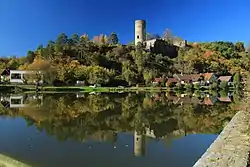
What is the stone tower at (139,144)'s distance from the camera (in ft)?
38.4

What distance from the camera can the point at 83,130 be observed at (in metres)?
16.8

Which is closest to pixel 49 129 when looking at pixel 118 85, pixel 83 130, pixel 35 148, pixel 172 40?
pixel 83 130

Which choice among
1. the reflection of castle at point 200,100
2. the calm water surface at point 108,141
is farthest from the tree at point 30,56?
the calm water surface at point 108,141

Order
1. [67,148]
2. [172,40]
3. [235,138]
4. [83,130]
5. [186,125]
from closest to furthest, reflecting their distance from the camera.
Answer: [235,138] < [67,148] < [83,130] < [186,125] < [172,40]

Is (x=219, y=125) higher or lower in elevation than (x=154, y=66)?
lower

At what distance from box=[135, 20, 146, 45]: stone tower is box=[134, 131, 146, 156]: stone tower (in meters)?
93.3

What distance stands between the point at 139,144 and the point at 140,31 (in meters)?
97.8

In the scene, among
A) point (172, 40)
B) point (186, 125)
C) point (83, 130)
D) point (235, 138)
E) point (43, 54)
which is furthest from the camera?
point (172, 40)

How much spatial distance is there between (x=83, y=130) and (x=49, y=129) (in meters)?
1.98

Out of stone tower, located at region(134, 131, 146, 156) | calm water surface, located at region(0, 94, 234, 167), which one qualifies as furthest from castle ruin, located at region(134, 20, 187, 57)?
stone tower, located at region(134, 131, 146, 156)

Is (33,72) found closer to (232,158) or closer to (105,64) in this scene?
(105,64)

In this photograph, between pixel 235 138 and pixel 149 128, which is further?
pixel 149 128

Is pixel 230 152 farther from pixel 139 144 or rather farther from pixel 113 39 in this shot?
pixel 113 39

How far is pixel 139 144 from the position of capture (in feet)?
43.4
